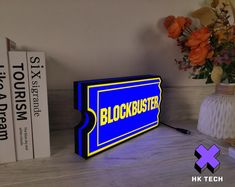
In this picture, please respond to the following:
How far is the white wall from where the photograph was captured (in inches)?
27.0

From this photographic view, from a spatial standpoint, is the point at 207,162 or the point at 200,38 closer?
the point at 207,162

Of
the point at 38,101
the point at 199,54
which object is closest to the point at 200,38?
the point at 199,54

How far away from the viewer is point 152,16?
0.84 metres

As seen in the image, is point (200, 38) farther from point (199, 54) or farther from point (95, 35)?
point (95, 35)

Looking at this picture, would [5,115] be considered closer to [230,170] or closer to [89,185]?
[89,185]

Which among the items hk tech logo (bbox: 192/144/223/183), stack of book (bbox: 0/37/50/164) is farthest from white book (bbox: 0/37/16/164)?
hk tech logo (bbox: 192/144/223/183)

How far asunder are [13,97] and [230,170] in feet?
1.89

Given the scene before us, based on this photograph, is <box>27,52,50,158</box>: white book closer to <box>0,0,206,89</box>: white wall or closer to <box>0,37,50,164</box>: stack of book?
<box>0,37,50,164</box>: stack of book

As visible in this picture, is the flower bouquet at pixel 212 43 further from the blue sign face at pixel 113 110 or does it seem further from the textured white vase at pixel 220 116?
the blue sign face at pixel 113 110

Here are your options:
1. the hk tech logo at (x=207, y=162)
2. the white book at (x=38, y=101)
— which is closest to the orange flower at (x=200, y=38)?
the hk tech logo at (x=207, y=162)

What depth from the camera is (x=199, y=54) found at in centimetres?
68

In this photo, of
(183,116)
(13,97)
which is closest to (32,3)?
(13,97)

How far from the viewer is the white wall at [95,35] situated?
685 mm

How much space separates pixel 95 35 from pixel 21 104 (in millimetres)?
370
